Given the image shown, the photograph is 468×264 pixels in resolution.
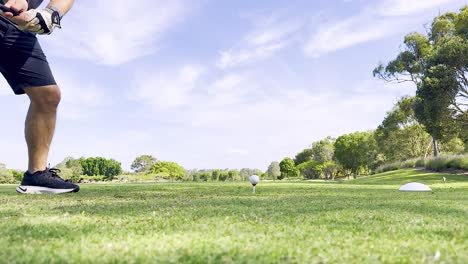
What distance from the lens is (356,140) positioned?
59.4m

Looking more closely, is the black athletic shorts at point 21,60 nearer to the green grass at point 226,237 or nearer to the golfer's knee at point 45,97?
the golfer's knee at point 45,97

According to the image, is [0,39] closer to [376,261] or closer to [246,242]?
[246,242]

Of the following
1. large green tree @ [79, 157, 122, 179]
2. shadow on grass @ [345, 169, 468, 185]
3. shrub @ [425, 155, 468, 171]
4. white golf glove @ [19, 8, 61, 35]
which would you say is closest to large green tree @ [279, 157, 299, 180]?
large green tree @ [79, 157, 122, 179]

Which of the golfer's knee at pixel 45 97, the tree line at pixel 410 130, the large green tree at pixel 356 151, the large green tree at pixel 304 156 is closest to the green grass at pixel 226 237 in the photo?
the golfer's knee at pixel 45 97

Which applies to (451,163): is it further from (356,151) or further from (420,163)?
(356,151)

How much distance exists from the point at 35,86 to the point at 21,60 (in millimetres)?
281

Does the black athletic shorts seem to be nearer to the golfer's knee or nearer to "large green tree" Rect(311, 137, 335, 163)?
the golfer's knee

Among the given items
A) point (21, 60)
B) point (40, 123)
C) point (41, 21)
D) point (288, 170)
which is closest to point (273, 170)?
point (288, 170)

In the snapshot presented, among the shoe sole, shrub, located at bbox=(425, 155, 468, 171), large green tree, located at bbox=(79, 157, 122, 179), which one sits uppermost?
large green tree, located at bbox=(79, 157, 122, 179)

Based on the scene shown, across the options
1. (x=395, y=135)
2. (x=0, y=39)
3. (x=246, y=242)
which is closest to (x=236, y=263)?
(x=246, y=242)

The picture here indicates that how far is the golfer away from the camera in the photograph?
12.5ft

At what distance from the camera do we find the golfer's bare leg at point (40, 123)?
4.18 meters

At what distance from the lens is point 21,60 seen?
3975 mm

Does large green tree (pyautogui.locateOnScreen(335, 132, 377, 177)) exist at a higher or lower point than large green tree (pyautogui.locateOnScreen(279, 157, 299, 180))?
higher
